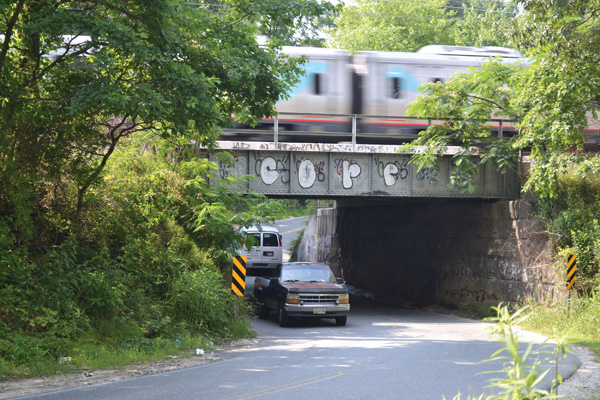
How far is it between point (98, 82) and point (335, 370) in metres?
5.96

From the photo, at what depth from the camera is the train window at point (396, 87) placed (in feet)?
72.0

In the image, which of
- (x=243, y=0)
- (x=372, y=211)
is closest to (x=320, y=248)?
(x=372, y=211)

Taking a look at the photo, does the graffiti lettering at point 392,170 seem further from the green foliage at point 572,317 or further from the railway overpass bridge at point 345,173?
the green foliage at point 572,317

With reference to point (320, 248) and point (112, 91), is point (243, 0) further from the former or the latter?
point (320, 248)

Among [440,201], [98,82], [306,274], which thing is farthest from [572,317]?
[98,82]

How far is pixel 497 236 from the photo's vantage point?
2045cm

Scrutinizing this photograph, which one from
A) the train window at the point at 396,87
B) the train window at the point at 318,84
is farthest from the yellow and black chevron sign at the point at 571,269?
the train window at the point at 318,84

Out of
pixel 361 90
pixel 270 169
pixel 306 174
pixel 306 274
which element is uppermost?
pixel 361 90

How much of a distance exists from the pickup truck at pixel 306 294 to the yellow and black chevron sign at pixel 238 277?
149 cm

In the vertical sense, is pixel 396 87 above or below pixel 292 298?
above

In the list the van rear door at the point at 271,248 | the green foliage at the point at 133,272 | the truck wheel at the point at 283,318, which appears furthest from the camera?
the van rear door at the point at 271,248

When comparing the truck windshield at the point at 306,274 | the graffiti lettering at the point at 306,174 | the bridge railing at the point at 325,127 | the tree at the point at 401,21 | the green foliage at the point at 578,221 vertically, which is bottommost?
the truck windshield at the point at 306,274

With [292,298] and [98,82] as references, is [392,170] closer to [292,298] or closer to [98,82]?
[292,298]

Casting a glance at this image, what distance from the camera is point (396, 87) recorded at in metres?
22.0
